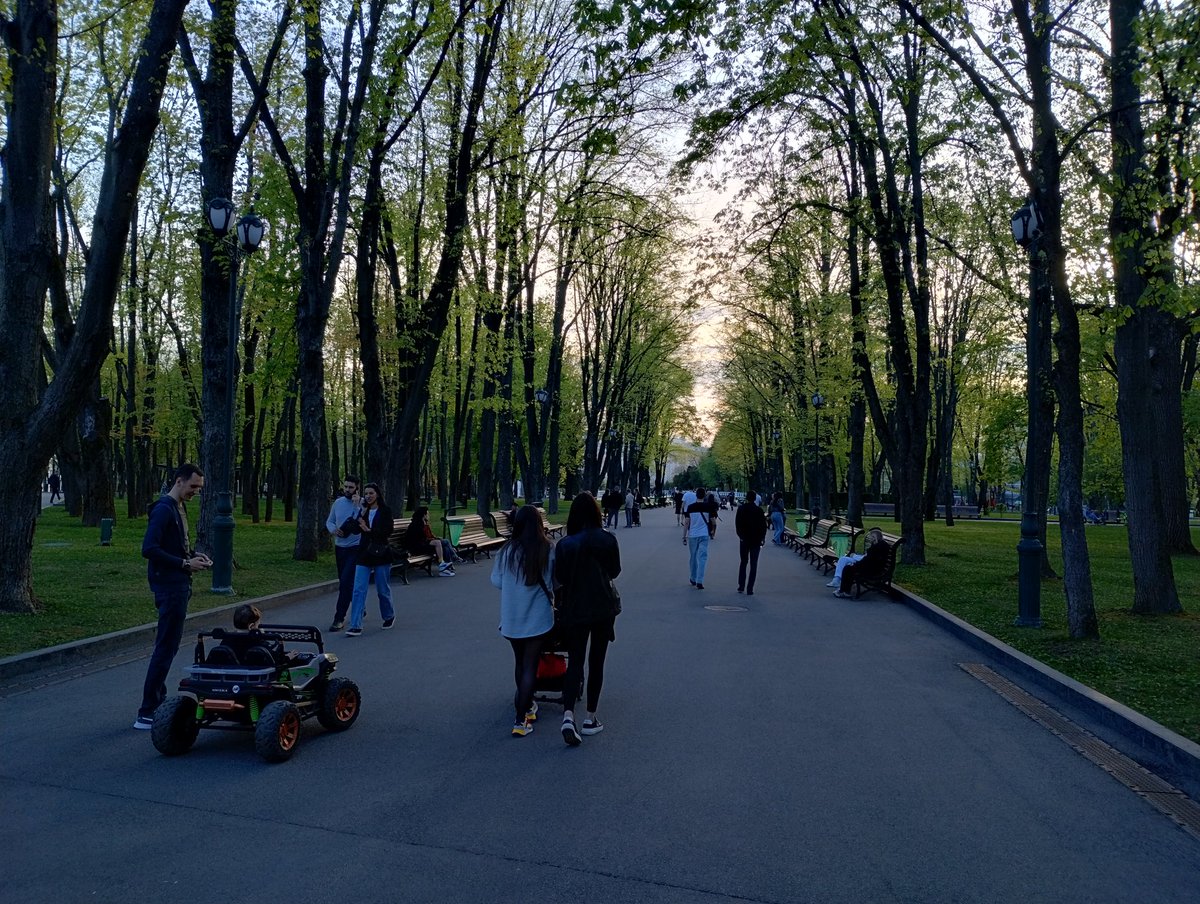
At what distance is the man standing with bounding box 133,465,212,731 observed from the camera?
264 inches

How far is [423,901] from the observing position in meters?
3.93

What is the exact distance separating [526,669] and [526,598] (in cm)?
52

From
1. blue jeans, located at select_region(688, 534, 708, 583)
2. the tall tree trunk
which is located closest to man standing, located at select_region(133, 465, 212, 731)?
blue jeans, located at select_region(688, 534, 708, 583)

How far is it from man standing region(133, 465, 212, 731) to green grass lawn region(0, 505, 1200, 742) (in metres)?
2.97

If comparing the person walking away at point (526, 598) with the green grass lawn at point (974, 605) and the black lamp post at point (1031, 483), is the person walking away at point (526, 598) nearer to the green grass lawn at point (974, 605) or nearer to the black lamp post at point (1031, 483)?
the green grass lawn at point (974, 605)

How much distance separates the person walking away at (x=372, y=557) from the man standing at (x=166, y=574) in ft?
13.7

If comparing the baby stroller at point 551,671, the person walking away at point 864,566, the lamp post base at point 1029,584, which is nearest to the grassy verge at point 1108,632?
the lamp post base at point 1029,584

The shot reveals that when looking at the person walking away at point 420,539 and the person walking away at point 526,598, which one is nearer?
the person walking away at point 526,598

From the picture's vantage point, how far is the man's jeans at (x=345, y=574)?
36.5 ft

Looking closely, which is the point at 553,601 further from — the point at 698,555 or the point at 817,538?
the point at 817,538

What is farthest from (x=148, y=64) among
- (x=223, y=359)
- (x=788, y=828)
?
(x=788, y=828)

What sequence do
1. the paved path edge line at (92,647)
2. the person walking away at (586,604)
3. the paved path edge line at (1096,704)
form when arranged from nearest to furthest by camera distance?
1. the paved path edge line at (1096,704)
2. the person walking away at (586,604)
3. the paved path edge line at (92,647)

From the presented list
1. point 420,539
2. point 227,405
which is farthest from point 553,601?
point 420,539

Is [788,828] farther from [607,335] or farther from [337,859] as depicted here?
[607,335]
